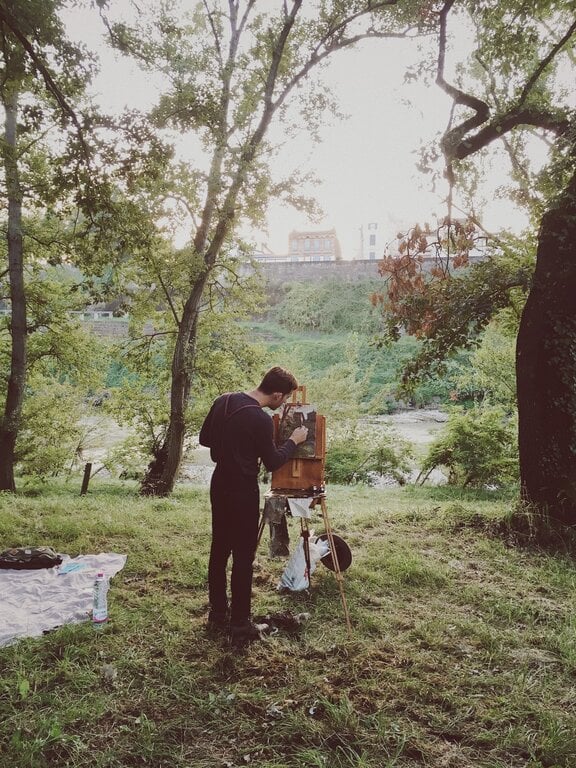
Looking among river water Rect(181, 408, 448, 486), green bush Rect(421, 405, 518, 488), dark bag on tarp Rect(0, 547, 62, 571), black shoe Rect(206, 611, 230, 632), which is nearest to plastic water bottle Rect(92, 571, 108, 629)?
black shoe Rect(206, 611, 230, 632)

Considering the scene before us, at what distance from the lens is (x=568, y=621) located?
3.64 metres

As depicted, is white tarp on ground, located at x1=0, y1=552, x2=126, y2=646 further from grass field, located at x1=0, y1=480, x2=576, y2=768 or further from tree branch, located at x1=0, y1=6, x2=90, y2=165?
tree branch, located at x1=0, y1=6, x2=90, y2=165

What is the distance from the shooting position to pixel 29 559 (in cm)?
459

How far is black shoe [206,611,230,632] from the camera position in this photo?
3.48m

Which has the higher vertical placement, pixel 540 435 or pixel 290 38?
pixel 290 38

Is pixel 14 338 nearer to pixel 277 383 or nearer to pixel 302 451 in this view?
pixel 302 451

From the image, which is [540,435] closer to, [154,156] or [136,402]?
[154,156]

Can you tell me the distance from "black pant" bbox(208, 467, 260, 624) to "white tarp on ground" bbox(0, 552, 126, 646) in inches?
50.2

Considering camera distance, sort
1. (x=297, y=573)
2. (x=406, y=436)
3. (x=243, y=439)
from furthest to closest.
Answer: (x=406, y=436) < (x=297, y=573) < (x=243, y=439)

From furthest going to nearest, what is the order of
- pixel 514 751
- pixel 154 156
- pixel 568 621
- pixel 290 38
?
pixel 290 38 → pixel 154 156 → pixel 568 621 → pixel 514 751

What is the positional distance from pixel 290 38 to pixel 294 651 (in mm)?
9737

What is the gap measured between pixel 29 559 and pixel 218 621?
229 centimetres

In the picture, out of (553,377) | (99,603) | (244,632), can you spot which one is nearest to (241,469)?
(244,632)

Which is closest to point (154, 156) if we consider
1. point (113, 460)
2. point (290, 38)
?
point (290, 38)
